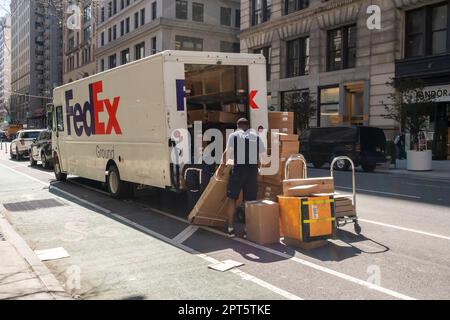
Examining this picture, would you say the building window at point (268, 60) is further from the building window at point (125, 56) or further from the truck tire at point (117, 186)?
the building window at point (125, 56)

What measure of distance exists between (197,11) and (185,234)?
162 ft

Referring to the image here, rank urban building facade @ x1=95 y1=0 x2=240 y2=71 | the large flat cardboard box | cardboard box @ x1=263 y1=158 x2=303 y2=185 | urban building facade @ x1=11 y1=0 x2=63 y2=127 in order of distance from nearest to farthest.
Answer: the large flat cardboard box → cardboard box @ x1=263 y1=158 x2=303 y2=185 → urban building facade @ x1=95 y1=0 x2=240 y2=71 → urban building facade @ x1=11 y1=0 x2=63 y2=127

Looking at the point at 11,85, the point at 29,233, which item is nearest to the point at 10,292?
the point at 29,233

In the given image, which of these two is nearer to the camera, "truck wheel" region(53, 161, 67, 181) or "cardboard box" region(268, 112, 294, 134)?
"cardboard box" region(268, 112, 294, 134)

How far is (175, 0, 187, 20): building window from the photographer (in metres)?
51.8

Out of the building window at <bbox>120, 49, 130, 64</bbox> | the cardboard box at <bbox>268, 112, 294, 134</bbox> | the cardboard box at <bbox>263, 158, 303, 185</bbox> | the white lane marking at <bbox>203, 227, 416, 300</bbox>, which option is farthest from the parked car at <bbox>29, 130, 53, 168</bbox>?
the building window at <bbox>120, 49, 130, 64</bbox>

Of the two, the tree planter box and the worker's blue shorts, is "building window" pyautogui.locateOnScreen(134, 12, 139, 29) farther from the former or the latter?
the worker's blue shorts

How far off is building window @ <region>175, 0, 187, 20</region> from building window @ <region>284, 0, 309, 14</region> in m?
20.2

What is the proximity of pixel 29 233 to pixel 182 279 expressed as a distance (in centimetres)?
398

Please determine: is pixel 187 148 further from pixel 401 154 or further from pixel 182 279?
pixel 401 154

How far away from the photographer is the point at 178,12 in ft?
170

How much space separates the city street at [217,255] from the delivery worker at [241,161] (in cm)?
69

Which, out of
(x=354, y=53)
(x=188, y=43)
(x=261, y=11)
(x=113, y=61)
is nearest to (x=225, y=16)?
(x=188, y=43)

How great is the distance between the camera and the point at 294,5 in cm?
3384
